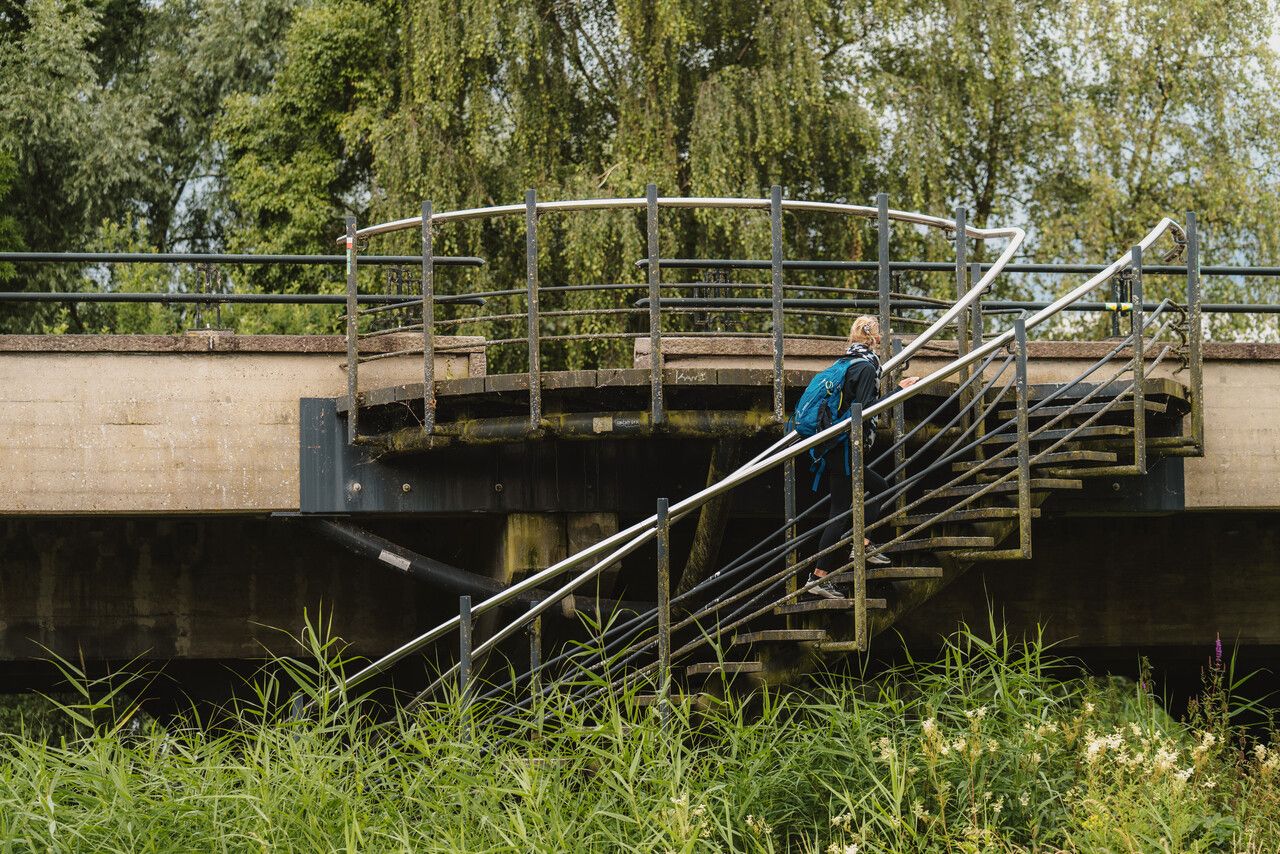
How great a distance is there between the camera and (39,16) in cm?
2298

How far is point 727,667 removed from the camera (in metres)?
8.09

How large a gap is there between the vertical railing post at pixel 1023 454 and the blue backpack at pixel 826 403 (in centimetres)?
97

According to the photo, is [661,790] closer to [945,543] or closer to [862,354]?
[945,543]

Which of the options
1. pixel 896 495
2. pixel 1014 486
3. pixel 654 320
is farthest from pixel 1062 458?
pixel 654 320

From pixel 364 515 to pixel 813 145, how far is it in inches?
429

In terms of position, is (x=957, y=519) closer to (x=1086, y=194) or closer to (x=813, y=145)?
(x=813, y=145)

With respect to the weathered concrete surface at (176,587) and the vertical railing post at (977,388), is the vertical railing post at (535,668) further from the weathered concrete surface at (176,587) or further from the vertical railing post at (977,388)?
the weathered concrete surface at (176,587)

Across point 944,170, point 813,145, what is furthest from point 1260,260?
point 813,145

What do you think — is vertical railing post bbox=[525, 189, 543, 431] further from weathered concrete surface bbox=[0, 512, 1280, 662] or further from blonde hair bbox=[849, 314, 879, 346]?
weathered concrete surface bbox=[0, 512, 1280, 662]

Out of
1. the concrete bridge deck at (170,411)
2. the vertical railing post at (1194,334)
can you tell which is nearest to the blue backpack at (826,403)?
the concrete bridge deck at (170,411)

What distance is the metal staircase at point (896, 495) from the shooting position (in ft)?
26.3

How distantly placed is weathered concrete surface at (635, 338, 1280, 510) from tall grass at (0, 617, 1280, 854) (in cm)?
359

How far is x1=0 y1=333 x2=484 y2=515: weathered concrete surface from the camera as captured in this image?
1048cm

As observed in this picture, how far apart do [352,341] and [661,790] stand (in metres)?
4.22
